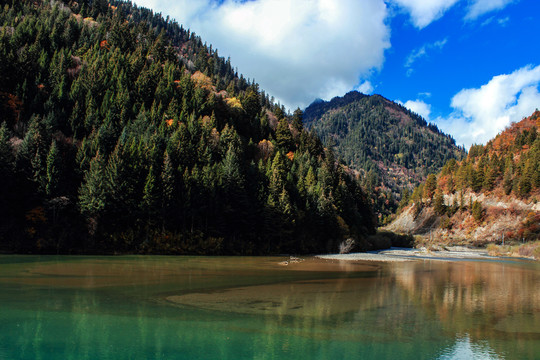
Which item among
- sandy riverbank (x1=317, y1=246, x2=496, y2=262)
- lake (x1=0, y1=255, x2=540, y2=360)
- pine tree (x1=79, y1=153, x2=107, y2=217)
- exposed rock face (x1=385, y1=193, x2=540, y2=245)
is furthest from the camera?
exposed rock face (x1=385, y1=193, x2=540, y2=245)

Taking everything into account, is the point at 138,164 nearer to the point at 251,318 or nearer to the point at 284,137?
the point at 251,318

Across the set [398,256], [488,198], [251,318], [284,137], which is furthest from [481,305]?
[488,198]

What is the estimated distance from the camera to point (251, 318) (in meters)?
17.5

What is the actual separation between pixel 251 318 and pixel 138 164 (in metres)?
43.5

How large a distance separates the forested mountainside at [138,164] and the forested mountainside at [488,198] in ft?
172

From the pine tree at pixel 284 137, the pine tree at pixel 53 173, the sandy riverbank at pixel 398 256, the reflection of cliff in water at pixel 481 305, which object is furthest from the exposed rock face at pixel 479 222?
the pine tree at pixel 53 173

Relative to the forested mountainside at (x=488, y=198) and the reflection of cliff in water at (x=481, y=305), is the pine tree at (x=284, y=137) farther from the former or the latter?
the forested mountainside at (x=488, y=198)

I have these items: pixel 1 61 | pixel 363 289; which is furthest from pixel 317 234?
pixel 1 61

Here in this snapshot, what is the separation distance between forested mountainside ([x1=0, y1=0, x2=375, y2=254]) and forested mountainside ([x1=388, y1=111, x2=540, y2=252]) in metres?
52.4

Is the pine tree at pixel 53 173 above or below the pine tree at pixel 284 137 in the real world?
below

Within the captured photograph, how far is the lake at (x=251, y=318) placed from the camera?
13078 mm

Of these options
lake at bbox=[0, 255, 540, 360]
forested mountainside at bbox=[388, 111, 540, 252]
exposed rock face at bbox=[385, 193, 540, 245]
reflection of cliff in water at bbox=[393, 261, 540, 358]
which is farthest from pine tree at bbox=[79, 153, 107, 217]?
forested mountainside at bbox=[388, 111, 540, 252]

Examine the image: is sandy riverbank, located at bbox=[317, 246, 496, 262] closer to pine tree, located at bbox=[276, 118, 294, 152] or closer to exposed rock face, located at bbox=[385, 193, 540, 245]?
pine tree, located at bbox=[276, 118, 294, 152]

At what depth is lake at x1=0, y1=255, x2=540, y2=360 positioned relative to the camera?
515 inches
